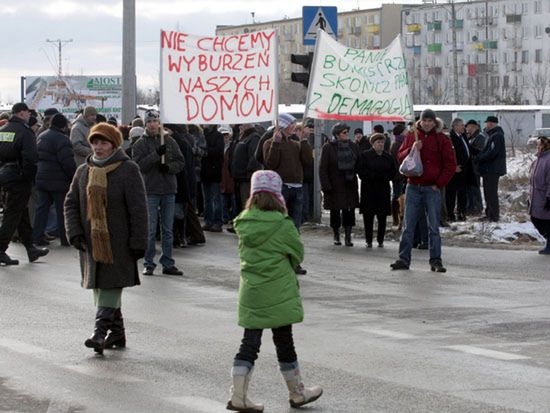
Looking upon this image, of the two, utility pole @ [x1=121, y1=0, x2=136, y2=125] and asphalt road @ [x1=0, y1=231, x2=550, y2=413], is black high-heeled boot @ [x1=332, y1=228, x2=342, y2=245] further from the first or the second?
utility pole @ [x1=121, y1=0, x2=136, y2=125]

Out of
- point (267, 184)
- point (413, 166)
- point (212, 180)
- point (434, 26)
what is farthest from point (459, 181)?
point (434, 26)

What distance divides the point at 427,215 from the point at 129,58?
9843mm

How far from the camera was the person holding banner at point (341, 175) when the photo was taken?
1953 cm

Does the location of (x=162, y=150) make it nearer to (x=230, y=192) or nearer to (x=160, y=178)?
(x=160, y=178)

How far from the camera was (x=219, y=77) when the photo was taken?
18.1 m

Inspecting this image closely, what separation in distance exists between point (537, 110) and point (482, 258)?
72009 mm

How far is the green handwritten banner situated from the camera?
61.7 feet

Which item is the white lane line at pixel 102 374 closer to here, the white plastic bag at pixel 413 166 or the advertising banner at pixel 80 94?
the white plastic bag at pixel 413 166

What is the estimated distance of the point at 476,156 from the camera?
24812 millimetres

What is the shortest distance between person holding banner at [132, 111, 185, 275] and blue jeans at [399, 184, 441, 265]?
106 inches

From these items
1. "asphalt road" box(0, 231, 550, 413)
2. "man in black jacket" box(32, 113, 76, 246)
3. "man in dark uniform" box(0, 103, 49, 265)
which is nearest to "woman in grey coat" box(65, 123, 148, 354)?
"asphalt road" box(0, 231, 550, 413)

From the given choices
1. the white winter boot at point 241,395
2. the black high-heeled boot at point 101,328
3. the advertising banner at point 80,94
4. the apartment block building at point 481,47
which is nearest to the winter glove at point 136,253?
the black high-heeled boot at point 101,328

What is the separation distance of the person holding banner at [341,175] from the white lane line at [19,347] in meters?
9.13

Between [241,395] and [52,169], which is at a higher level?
[52,169]
